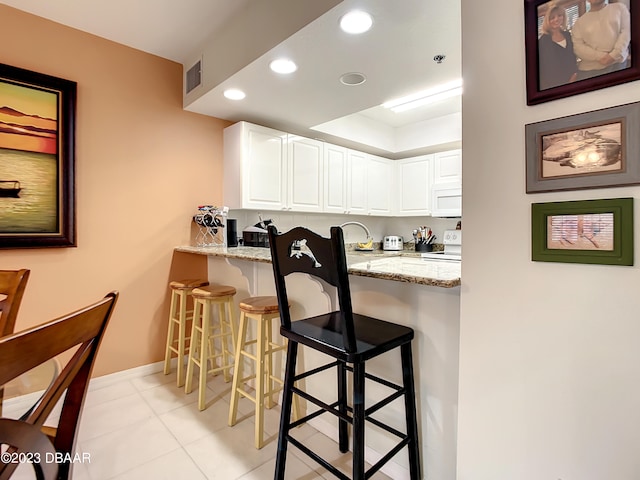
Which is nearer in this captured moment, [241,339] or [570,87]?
[570,87]

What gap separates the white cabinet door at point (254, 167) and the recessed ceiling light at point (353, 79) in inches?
40.2

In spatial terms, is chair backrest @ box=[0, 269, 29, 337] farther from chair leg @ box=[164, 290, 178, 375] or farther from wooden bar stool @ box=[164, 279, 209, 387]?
chair leg @ box=[164, 290, 178, 375]

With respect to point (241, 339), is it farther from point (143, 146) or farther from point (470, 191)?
point (143, 146)

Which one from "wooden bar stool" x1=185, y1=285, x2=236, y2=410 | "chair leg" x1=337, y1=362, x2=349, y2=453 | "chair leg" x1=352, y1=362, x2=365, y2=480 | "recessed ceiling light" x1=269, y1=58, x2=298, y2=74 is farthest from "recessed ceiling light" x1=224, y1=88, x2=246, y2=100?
"chair leg" x1=352, y1=362, x2=365, y2=480

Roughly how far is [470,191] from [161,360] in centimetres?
276

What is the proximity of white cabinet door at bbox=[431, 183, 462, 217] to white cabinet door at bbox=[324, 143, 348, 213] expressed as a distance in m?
1.12

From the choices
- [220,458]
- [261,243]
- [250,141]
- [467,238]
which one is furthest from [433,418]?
[250,141]

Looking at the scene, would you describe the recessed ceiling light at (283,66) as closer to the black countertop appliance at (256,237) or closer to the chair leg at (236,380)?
the black countertop appliance at (256,237)

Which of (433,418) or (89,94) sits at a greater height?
(89,94)

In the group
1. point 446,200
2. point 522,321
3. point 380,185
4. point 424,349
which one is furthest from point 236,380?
point 380,185

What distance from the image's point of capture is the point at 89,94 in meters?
2.38

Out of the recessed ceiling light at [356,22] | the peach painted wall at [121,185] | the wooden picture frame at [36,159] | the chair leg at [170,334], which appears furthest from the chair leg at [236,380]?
the recessed ceiling light at [356,22]

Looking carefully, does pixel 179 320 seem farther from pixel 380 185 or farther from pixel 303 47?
pixel 380 185

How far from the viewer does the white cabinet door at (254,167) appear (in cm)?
290
